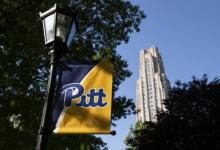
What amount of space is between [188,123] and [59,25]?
24.0 m

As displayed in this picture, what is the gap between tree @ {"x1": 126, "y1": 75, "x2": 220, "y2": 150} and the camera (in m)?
25.6

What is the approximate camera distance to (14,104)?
11766 mm

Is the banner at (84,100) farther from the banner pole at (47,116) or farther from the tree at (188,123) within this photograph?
the tree at (188,123)

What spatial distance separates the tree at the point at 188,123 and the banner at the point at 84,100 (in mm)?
21270

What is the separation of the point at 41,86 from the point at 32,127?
182 cm

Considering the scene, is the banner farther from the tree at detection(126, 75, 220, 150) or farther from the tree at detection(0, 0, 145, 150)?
the tree at detection(126, 75, 220, 150)

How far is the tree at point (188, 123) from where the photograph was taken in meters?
25.6

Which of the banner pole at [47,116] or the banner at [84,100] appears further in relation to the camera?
the banner at [84,100]

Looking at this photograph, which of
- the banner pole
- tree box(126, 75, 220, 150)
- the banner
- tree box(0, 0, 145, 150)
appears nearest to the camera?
the banner pole

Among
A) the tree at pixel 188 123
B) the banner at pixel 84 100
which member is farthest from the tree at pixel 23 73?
the tree at pixel 188 123

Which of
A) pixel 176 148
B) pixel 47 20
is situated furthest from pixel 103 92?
pixel 176 148

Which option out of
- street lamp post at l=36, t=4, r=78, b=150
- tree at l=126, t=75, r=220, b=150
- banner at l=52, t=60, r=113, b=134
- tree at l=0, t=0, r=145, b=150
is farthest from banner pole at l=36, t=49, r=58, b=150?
tree at l=126, t=75, r=220, b=150

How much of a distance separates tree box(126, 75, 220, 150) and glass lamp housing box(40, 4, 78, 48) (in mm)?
21968

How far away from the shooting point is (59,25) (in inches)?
198
